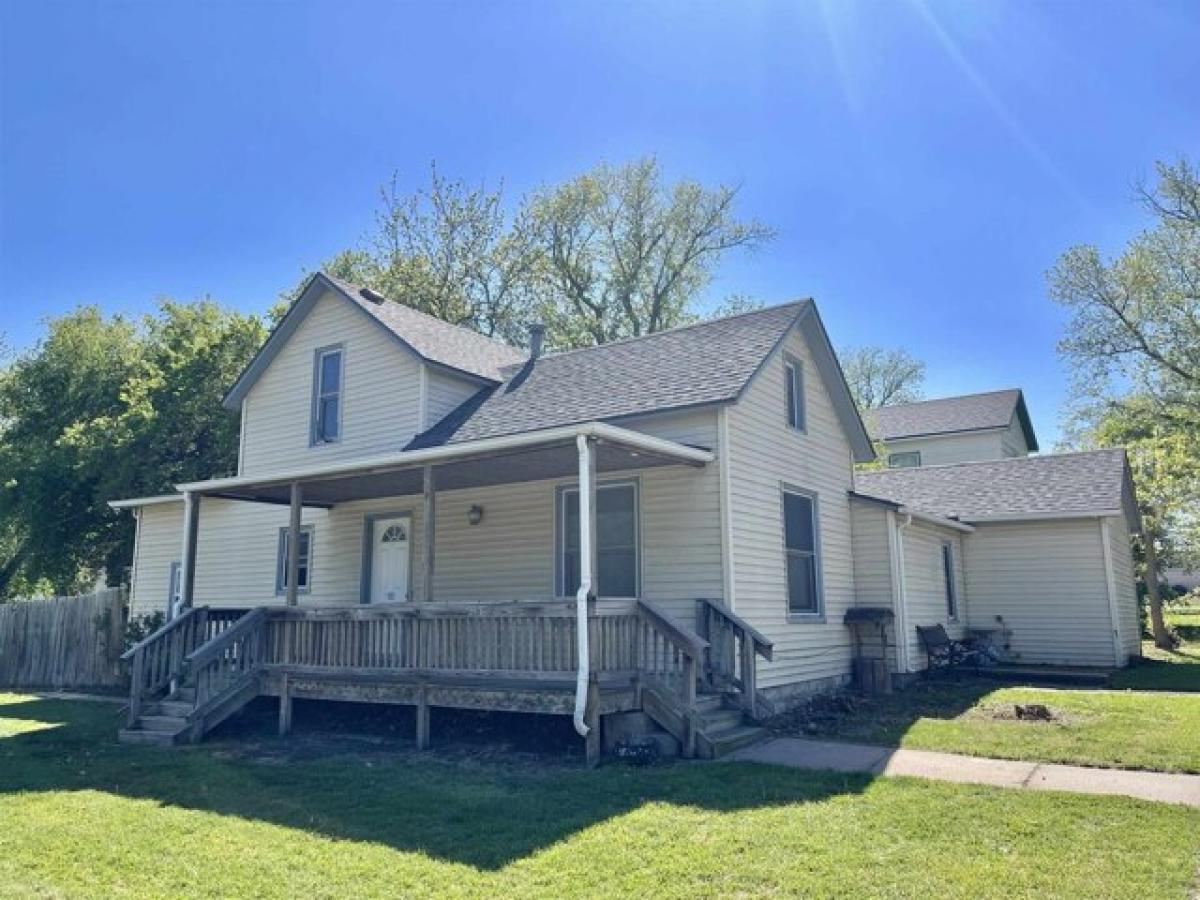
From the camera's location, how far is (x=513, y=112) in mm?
15250

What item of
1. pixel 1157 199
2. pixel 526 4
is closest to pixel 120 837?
pixel 526 4

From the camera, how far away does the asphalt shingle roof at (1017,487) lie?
17219mm

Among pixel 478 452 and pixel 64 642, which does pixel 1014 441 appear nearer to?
pixel 478 452

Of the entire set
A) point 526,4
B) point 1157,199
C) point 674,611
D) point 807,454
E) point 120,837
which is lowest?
point 120,837

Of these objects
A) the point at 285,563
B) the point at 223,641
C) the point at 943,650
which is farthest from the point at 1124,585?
the point at 223,641

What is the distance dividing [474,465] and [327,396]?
559 cm

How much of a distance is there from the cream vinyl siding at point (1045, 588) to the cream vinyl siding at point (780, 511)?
5.12 metres

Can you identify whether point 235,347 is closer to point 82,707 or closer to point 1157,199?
point 82,707

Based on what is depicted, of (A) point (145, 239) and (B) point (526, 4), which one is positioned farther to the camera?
(A) point (145, 239)

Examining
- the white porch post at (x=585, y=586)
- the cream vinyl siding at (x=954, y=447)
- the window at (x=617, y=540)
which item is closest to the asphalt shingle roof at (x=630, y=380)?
the window at (x=617, y=540)

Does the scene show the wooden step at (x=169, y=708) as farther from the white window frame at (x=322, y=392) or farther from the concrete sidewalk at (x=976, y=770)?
the concrete sidewalk at (x=976, y=770)

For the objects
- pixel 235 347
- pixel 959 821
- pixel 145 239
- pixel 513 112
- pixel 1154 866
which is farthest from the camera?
pixel 235 347

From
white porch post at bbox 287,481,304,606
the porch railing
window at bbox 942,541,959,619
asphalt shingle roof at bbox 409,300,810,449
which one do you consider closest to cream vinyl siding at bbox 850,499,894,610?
window at bbox 942,541,959,619

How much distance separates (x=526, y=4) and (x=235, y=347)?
14.4m
